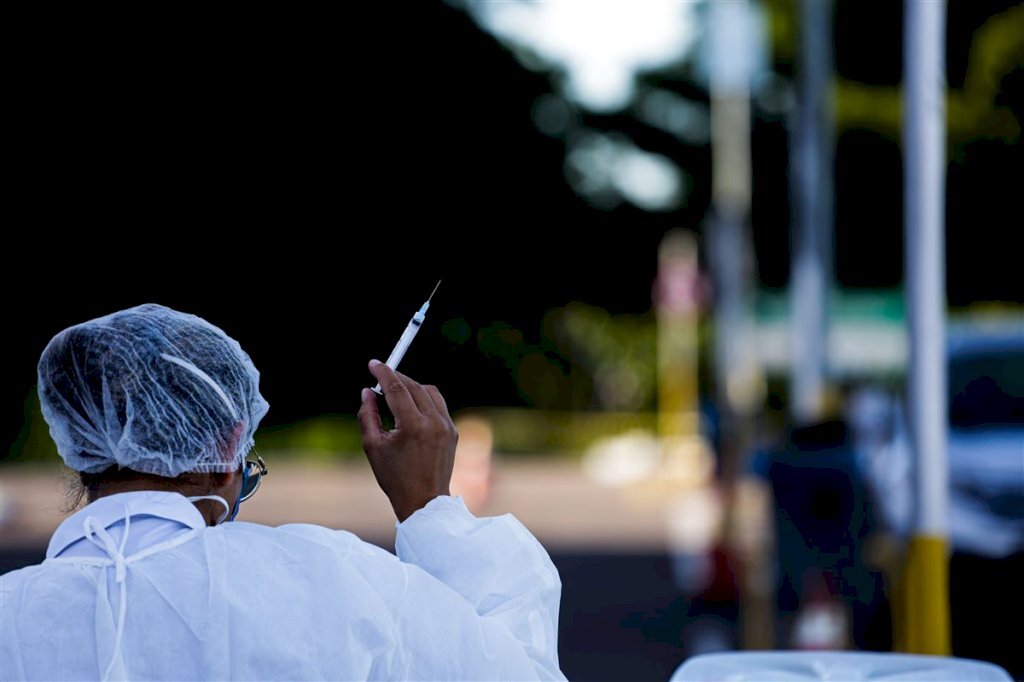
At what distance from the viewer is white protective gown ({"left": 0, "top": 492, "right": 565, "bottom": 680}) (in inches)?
75.9

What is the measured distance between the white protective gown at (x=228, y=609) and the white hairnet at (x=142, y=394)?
0.07m

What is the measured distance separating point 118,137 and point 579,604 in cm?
507

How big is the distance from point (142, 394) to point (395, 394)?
14.0 inches

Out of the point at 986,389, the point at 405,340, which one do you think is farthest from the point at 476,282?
the point at 405,340

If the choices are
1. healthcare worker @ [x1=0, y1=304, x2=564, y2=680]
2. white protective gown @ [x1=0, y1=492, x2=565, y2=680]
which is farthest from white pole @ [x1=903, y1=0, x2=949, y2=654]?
white protective gown @ [x1=0, y1=492, x2=565, y2=680]

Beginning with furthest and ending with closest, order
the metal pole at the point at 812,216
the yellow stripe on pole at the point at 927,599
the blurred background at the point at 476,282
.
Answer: the metal pole at the point at 812,216
the blurred background at the point at 476,282
the yellow stripe on pole at the point at 927,599

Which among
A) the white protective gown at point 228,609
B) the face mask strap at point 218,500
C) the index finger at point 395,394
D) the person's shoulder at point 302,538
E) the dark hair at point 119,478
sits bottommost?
the white protective gown at point 228,609

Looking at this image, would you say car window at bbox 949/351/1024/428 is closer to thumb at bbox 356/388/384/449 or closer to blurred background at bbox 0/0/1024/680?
blurred background at bbox 0/0/1024/680

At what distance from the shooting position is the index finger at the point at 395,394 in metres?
2.17

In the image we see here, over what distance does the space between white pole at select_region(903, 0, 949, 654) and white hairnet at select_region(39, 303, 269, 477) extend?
2392 mm

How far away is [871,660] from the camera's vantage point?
3043mm

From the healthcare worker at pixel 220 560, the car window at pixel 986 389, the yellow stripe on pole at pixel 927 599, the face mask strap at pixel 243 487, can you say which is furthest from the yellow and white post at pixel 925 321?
the car window at pixel 986 389

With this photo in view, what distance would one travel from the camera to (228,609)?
1936 mm

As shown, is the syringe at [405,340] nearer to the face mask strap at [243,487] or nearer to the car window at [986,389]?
the face mask strap at [243,487]
